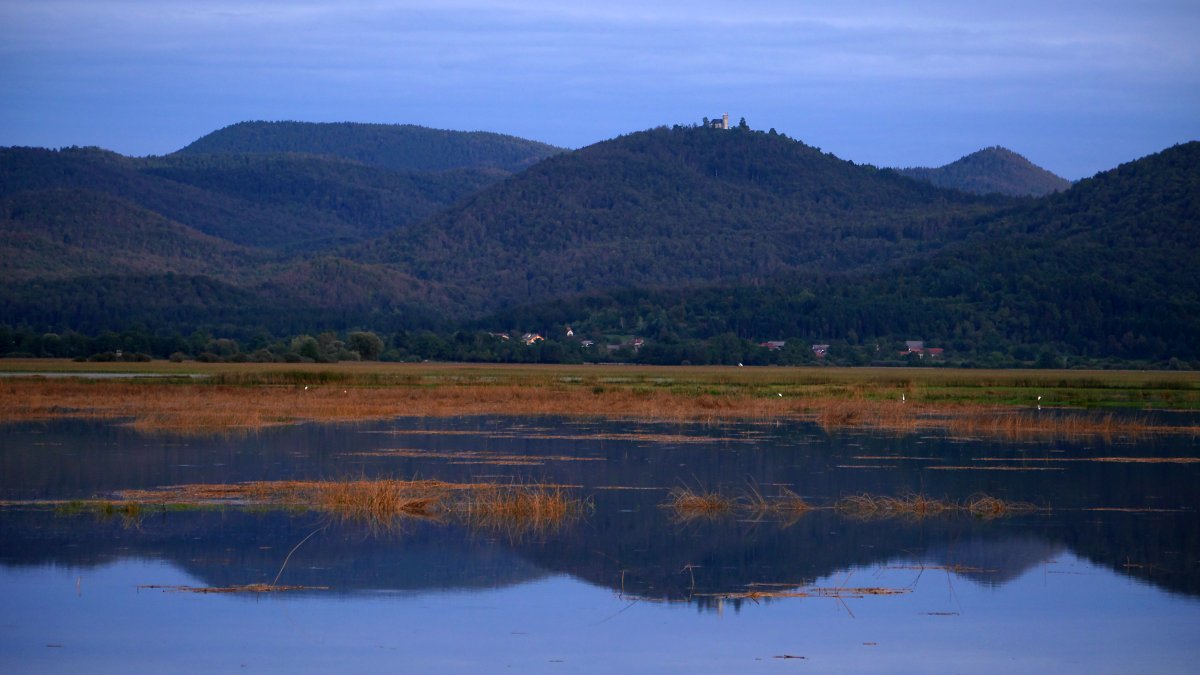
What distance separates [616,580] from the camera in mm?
17375

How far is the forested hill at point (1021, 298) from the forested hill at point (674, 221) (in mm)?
20111

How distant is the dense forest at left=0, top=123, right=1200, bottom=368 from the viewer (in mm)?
103312

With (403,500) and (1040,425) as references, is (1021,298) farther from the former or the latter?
(403,500)

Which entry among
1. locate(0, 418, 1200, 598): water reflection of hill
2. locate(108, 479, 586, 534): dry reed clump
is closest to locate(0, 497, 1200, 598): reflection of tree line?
locate(0, 418, 1200, 598): water reflection of hill

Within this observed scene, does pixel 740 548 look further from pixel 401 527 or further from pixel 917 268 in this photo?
pixel 917 268

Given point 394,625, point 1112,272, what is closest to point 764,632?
point 394,625

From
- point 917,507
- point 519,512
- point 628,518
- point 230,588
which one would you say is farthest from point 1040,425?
point 230,588

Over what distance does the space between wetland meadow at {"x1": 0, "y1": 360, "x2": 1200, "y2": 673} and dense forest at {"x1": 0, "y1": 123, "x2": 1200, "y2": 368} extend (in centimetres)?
5505

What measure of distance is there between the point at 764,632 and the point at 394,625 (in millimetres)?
3669

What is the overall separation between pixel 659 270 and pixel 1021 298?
53779 mm

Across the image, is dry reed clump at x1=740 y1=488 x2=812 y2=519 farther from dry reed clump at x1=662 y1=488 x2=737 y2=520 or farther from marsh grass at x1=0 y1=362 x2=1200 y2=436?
marsh grass at x1=0 y1=362 x2=1200 y2=436

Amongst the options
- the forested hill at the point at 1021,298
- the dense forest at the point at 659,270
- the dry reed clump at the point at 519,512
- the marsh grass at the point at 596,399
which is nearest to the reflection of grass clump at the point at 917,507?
the dry reed clump at the point at 519,512

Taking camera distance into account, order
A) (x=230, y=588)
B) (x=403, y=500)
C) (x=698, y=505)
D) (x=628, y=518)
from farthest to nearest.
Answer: (x=698, y=505) → (x=403, y=500) → (x=628, y=518) → (x=230, y=588)

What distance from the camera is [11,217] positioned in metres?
155
